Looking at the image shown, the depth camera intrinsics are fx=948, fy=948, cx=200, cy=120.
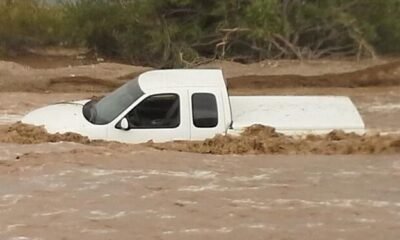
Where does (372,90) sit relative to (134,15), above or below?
below

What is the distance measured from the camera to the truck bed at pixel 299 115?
11.7m

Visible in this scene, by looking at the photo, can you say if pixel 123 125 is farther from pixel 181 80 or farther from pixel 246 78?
pixel 246 78

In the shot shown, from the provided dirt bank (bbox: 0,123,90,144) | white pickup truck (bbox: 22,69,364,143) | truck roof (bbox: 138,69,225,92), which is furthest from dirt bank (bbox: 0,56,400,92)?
white pickup truck (bbox: 22,69,364,143)

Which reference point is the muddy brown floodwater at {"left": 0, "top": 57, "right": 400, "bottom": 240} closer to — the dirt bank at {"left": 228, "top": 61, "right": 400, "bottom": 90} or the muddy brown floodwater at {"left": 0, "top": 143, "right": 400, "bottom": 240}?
the muddy brown floodwater at {"left": 0, "top": 143, "right": 400, "bottom": 240}

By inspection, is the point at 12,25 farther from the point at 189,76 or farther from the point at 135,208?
the point at 135,208

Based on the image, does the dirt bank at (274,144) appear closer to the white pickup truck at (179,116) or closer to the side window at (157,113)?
the white pickup truck at (179,116)

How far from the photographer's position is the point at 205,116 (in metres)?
11.8

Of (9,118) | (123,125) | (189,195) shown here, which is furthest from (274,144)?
(9,118)

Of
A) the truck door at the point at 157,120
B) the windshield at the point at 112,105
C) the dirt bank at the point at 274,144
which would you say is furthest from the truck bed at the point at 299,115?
the windshield at the point at 112,105

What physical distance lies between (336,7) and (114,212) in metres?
15.8

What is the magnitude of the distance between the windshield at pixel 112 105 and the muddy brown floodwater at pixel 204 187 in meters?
0.35

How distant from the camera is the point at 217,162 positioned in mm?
11141

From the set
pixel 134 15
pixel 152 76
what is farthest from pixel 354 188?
pixel 134 15

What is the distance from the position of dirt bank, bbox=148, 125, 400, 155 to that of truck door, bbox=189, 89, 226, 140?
4.0 inches
